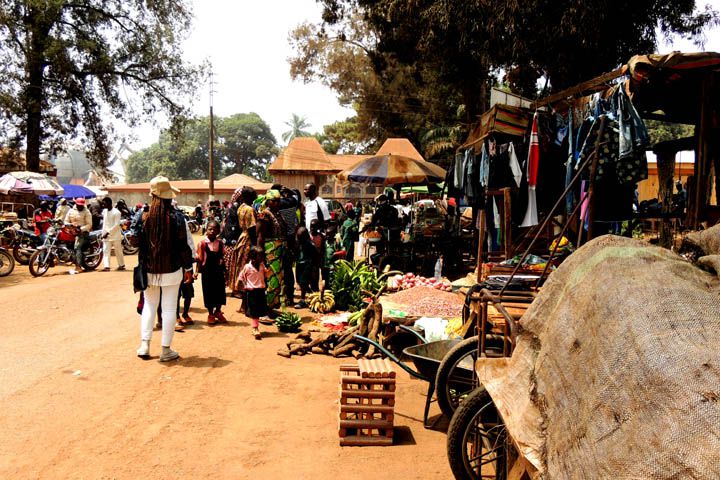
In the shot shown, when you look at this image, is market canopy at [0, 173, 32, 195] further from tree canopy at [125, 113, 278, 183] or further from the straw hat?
tree canopy at [125, 113, 278, 183]

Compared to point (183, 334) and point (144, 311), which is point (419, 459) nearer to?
point (144, 311)

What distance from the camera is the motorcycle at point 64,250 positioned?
13.6 m

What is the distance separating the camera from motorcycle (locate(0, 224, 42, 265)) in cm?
1502

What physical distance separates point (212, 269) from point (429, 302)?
3305mm

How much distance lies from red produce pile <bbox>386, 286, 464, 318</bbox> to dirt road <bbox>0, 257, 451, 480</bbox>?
907 mm

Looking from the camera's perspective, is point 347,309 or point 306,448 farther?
point 347,309

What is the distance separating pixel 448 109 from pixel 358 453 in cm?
3059

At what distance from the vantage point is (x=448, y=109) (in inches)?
1299

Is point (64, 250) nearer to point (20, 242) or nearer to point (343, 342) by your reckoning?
point (20, 242)

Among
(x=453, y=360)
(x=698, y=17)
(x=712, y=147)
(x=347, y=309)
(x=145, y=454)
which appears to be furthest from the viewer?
(x=698, y=17)

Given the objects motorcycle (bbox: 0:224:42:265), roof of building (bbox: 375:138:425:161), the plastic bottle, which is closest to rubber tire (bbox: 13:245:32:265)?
motorcycle (bbox: 0:224:42:265)

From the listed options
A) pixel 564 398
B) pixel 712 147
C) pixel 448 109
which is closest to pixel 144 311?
pixel 564 398

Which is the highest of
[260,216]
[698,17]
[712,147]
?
[698,17]

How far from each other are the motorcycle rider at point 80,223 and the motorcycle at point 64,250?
102 millimetres
